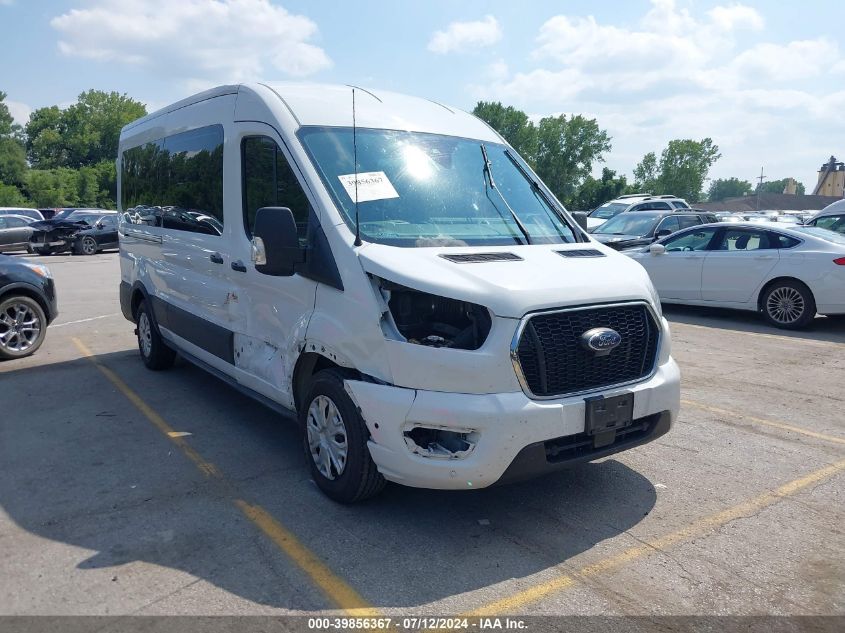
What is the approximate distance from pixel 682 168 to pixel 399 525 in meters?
117

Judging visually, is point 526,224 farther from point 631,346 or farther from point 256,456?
point 256,456

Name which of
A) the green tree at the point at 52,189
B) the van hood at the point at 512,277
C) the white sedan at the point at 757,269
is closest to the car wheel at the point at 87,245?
the white sedan at the point at 757,269

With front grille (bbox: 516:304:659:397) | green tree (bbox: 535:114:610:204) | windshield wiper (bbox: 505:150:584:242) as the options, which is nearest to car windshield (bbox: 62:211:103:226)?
windshield wiper (bbox: 505:150:584:242)

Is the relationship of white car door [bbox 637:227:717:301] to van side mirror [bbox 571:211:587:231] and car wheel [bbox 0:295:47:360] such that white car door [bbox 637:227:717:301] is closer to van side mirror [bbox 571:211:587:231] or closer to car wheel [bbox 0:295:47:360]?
van side mirror [bbox 571:211:587:231]

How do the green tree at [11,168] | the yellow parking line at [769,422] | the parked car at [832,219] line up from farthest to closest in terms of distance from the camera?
the green tree at [11,168] < the parked car at [832,219] < the yellow parking line at [769,422]

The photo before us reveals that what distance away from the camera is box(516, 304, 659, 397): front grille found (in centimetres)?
360

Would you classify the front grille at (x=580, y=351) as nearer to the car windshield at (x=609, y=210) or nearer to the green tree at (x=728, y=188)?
the car windshield at (x=609, y=210)

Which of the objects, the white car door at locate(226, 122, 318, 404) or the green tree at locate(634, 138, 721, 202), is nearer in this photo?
the white car door at locate(226, 122, 318, 404)

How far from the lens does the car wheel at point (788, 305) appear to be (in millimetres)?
10062

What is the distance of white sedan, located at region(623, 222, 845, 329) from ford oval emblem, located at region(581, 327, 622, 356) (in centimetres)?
770

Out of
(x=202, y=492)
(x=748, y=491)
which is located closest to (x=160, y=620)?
(x=202, y=492)

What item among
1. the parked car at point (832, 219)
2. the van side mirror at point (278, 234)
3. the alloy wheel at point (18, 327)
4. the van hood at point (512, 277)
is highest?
Answer: the parked car at point (832, 219)

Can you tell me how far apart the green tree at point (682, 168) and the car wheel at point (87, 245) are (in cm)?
9665

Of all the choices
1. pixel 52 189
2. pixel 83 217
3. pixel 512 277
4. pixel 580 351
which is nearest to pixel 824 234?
pixel 580 351
